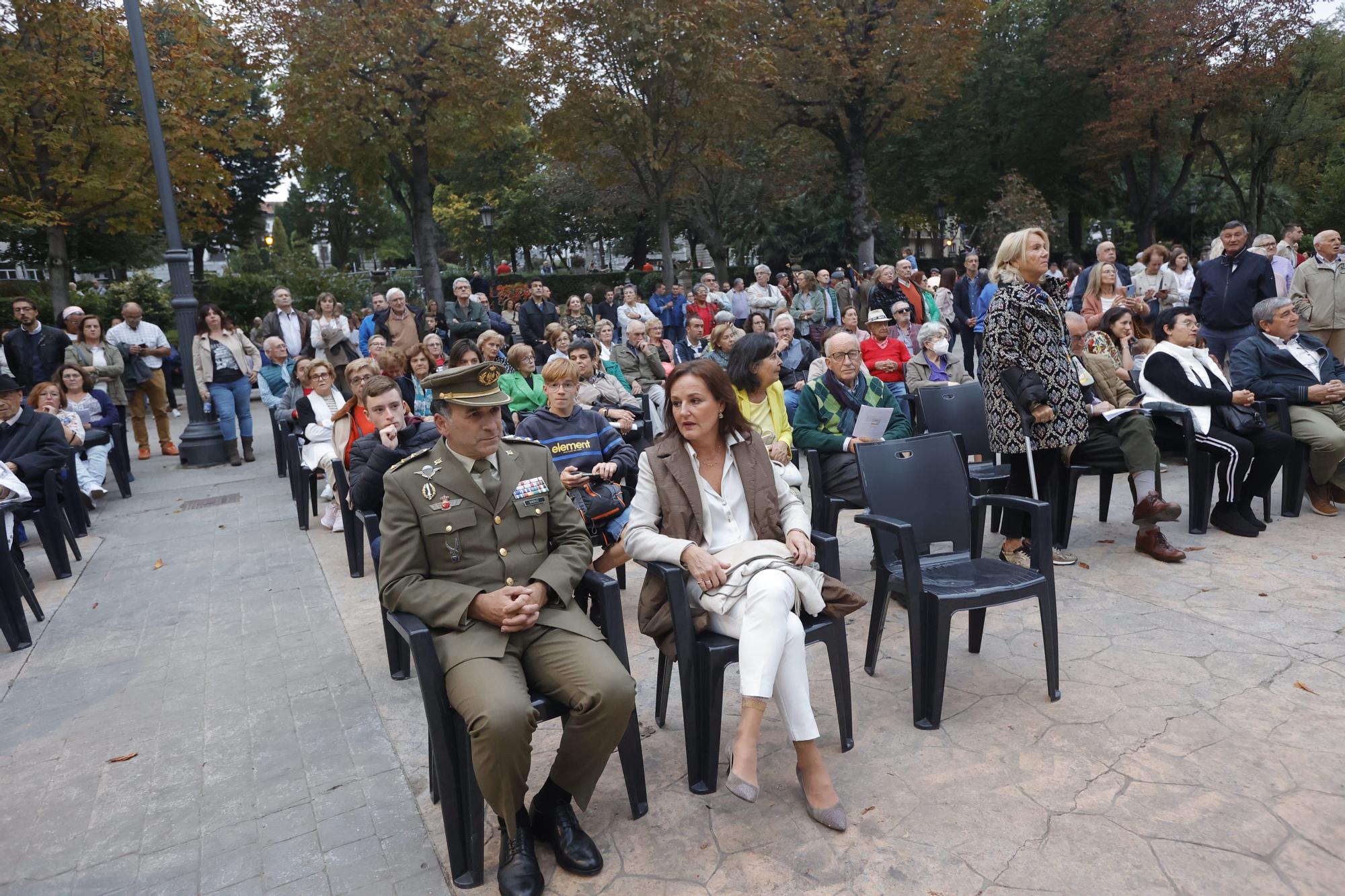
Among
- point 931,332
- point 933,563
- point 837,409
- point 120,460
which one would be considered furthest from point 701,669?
point 120,460

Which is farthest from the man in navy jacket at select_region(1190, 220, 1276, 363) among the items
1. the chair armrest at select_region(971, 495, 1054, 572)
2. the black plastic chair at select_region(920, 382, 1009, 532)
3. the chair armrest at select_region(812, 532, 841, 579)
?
the chair armrest at select_region(812, 532, 841, 579)

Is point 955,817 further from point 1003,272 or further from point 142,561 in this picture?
point 142,561

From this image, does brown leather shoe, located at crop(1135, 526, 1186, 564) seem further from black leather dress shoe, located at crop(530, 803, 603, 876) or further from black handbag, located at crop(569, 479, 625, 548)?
black leather dress shoe, located at crop(530, 803, 603, 876)

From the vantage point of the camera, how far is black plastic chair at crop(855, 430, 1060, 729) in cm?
329

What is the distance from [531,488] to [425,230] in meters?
16.8

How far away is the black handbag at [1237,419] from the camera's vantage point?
220 inches

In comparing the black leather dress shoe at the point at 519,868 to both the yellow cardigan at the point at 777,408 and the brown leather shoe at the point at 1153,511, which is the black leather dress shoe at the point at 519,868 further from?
the brown leather shoe at the point at 1153,511

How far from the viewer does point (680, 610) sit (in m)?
2.92

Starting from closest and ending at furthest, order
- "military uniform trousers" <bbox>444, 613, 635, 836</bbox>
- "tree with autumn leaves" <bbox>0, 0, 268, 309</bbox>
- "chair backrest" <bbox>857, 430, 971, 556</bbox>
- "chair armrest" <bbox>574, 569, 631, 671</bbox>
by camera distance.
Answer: "military uniform trousers" <bbox>444, 613, 635, 836</bbox>
"chair armrest" <bbox>574, 569, 631, 671</bbox>
"chair backrest" <bbox>857, 430, 971, 556</bbox>
"tree with autumn leaves" <bbox>0, 0, 268, 309</bbox>

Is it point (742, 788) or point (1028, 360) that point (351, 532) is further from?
point (1028, 360)

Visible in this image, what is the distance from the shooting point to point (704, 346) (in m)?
10.8

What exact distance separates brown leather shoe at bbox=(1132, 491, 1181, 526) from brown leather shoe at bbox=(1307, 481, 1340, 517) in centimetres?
157

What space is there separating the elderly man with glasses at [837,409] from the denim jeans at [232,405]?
737 centimetres

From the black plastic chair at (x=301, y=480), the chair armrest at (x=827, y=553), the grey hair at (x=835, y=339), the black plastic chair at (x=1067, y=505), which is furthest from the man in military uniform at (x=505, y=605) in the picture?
the black plastic chair at (x=301, y=480)
